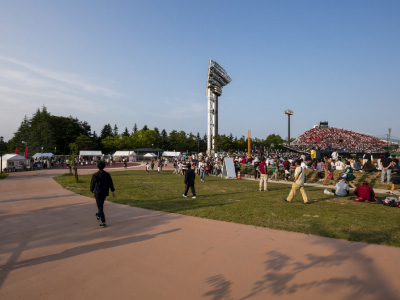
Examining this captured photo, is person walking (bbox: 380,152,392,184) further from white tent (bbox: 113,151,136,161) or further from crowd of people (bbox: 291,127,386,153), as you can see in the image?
white tent (bbox: 113,151,136,161)

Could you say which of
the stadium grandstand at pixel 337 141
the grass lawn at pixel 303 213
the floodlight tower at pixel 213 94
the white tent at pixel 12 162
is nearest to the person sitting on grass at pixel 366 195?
the grass lawn at pixel 303 213

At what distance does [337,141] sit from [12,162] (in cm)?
5362

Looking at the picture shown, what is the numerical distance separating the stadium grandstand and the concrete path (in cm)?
3903

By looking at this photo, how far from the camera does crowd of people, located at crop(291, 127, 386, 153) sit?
40.9 m

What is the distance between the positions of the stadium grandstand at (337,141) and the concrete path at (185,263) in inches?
1537

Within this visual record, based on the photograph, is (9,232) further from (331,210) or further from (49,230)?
(331,210)

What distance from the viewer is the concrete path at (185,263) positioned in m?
3.17

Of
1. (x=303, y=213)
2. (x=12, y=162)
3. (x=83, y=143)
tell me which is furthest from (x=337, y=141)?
(x=83, y=143)

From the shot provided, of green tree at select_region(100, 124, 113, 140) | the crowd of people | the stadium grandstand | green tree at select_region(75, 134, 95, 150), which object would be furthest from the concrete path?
green tree at select_region(100, 124, 113, 140)

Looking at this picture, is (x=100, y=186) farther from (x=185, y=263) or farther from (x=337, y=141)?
(x=337, y=141)

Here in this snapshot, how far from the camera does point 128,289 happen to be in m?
3.24

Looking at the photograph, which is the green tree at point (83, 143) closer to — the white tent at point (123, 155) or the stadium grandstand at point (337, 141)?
the white tent at point (123, 155)

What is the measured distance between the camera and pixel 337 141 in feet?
151

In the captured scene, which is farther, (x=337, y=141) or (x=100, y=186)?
(x=337, y=141)
